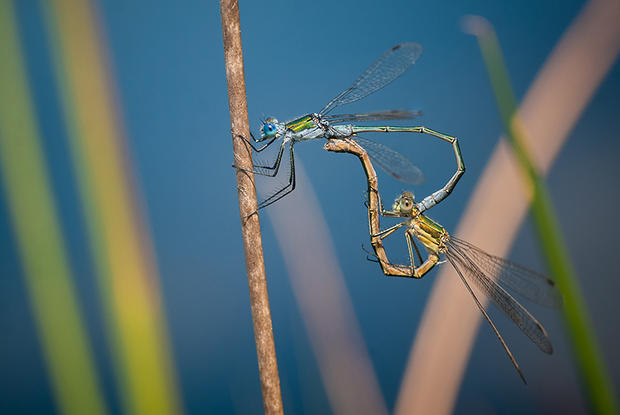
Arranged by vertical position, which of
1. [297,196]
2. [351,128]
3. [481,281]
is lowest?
[481,281]

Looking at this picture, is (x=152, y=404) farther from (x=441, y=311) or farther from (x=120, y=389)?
(x=441, y=311)

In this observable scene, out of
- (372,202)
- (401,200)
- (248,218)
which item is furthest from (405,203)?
(248,218)

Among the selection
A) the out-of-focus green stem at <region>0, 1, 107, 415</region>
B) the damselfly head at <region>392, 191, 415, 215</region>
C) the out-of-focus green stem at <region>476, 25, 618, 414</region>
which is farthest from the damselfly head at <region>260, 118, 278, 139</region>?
the out-of-focus green stem at <region>476, 25, 618, 414</region>

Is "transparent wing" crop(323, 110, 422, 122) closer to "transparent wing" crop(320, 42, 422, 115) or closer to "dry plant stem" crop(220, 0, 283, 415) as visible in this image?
"transparent wing" crop(320, 42, 422, 115)

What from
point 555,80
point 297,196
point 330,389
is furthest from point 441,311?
point 555,80

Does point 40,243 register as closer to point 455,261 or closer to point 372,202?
point 372,202

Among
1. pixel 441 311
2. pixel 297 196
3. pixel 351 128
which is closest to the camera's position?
pixel 351 128

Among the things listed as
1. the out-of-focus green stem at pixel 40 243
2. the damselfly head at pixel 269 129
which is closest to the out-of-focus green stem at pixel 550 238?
the damselfly head at pixel 269 129
